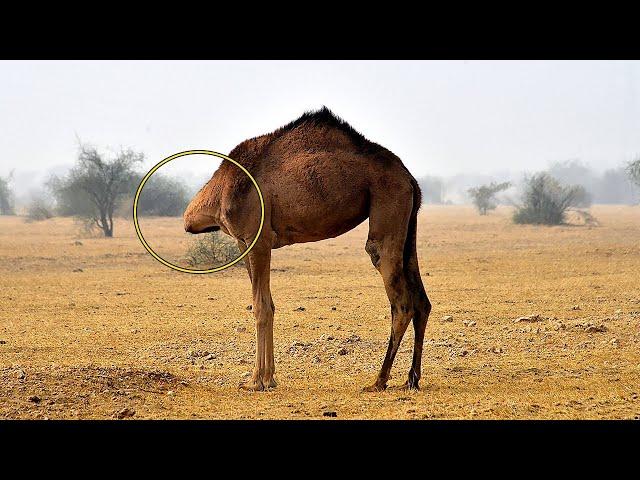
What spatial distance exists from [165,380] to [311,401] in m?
1.72

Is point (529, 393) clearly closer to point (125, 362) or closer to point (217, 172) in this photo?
point (217, 172)

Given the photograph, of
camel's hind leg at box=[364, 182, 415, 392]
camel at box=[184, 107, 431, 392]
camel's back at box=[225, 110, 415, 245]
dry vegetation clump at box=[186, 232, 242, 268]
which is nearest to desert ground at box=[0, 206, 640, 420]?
dry vegetation clump at box=[186, 232, 242, 268]

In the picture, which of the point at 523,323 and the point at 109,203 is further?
the point at 109,203

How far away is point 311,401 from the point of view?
8.23 meters

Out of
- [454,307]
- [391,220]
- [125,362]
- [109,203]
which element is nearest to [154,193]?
[109,203]

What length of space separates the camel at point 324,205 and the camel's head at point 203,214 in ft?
0.23

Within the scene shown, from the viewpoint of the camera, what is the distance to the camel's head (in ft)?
30.2

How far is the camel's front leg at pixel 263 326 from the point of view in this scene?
28.9ft

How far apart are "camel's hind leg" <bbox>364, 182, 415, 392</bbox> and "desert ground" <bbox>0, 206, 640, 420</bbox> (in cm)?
70

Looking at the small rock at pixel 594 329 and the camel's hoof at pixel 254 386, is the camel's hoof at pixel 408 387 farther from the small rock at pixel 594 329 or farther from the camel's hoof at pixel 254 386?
the small rock at pixel 594 329

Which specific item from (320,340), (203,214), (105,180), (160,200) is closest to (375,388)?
(203,214)

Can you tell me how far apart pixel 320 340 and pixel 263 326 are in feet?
9.65

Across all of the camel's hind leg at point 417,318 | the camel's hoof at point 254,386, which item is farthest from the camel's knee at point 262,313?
the camel's hind leg at point 417,318

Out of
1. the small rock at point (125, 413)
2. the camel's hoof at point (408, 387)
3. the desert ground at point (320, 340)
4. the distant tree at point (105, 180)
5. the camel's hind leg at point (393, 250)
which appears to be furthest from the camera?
the distant tree at point (105, 180)
